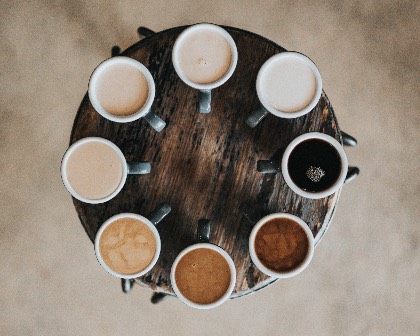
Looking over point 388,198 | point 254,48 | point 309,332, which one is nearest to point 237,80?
point 254,48

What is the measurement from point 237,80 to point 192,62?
16 centimetres

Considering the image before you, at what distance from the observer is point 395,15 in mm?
1933

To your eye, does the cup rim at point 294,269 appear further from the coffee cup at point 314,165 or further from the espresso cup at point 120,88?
the espresso cup at point 120,88

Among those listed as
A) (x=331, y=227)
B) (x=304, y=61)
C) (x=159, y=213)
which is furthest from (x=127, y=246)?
(x=331, y=227)

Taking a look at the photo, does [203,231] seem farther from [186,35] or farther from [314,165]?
[186,35]

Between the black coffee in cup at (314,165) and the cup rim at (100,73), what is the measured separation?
416mm

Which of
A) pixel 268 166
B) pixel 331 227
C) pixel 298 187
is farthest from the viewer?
pixel 331 227

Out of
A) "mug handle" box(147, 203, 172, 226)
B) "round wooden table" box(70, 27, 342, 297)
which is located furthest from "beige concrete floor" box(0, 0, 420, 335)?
"mug handle" box(147, 203, 172, 226)

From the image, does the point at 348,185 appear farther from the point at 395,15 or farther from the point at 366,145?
the point at 395,15

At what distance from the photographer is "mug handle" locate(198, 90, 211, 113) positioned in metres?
1.20

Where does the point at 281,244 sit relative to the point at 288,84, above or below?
below

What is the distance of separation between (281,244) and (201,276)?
238mm

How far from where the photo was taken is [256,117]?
1203mm

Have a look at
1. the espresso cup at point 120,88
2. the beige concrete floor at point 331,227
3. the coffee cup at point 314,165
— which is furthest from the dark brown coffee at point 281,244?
the beige concrete floor at point 331,227
